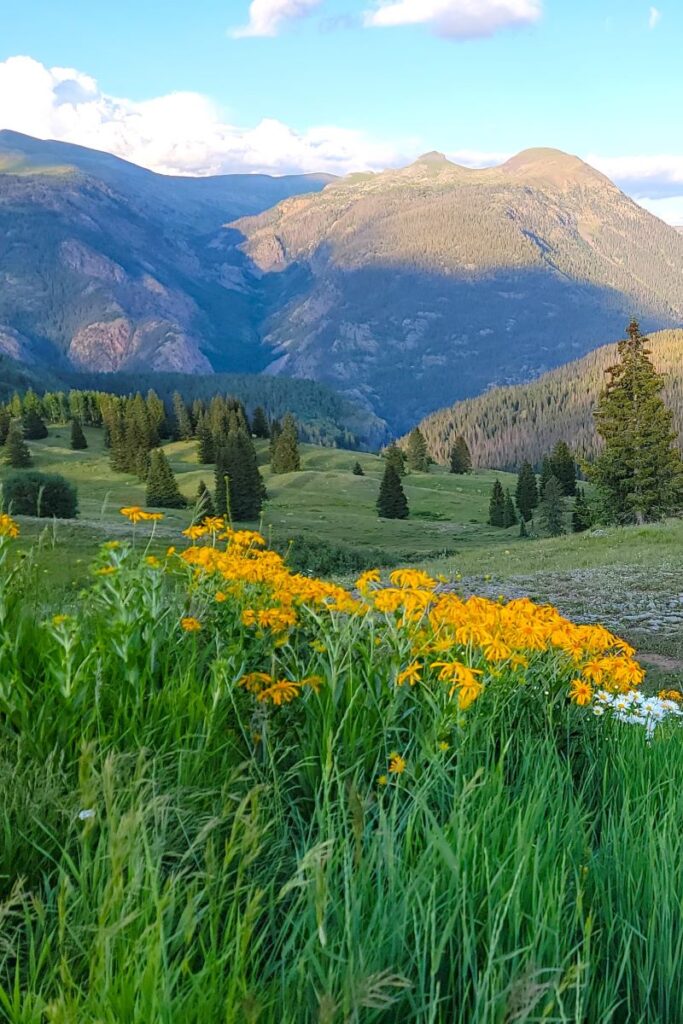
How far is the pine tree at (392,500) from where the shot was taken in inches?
2438

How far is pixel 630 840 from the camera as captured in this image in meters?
2.16

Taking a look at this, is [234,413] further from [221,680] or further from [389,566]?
[221,680]

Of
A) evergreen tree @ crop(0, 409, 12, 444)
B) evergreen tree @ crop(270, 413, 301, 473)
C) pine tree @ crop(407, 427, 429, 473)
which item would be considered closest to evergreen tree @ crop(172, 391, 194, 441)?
evergreen tree @ crop(270, 413, 301, 473)

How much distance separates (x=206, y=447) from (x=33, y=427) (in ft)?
80.9

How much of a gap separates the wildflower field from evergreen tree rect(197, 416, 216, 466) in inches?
3355

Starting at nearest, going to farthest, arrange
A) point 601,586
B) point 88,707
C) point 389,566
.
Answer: point 88,707, point 601,586, point 389,566

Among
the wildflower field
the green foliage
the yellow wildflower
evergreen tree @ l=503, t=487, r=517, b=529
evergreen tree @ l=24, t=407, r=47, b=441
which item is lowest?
evergreen tree @ l=503, t=487, r=517, b=529

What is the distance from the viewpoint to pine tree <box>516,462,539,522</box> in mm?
70312

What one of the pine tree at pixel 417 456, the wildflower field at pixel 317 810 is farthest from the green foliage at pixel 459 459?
the wildflower field at pixel 317 810

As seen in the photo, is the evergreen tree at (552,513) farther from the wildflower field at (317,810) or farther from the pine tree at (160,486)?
the wildflower field at (317,810)

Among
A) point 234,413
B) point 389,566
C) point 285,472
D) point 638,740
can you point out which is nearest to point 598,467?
point 389,566

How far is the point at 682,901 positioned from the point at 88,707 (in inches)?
72.1

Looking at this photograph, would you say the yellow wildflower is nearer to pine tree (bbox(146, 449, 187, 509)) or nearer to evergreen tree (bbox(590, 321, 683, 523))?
evergreen tree (bbox(590, 321, 683, 523))

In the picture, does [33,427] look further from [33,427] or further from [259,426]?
[259,426]
